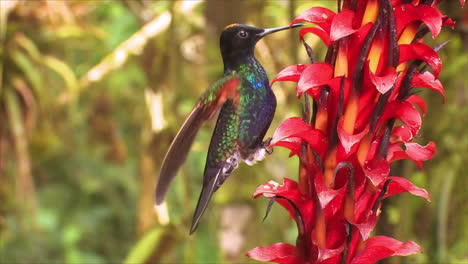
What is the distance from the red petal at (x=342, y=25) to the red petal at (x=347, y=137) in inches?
2.5

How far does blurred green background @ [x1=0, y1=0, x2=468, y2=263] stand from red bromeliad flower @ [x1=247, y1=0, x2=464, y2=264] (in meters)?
0.56

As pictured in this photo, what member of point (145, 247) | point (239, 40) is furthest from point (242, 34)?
point (145, 247)

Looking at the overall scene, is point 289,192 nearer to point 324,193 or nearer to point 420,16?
point 324,193

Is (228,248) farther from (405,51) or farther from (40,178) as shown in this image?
(40,178)

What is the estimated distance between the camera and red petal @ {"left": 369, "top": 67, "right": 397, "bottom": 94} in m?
0.38

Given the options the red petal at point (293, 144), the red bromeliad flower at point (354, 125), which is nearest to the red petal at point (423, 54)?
the red bromeliad flower at point (354, 125)

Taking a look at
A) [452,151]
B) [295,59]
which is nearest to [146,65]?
[295,59]

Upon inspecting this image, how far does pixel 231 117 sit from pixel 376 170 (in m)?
0.18

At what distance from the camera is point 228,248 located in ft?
5.11

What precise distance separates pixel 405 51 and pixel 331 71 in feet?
0.19

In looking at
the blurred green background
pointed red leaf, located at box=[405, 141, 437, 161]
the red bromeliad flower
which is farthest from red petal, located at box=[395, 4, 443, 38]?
the blurred green background

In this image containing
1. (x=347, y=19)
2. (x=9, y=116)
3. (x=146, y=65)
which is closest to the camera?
(x=347, y=19)

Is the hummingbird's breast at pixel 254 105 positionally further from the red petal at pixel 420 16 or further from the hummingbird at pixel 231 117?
the red petal at pixel 420 16

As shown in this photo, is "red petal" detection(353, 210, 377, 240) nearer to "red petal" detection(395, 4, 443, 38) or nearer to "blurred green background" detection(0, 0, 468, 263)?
"red petal" detection(395, 4, 443, 38)
